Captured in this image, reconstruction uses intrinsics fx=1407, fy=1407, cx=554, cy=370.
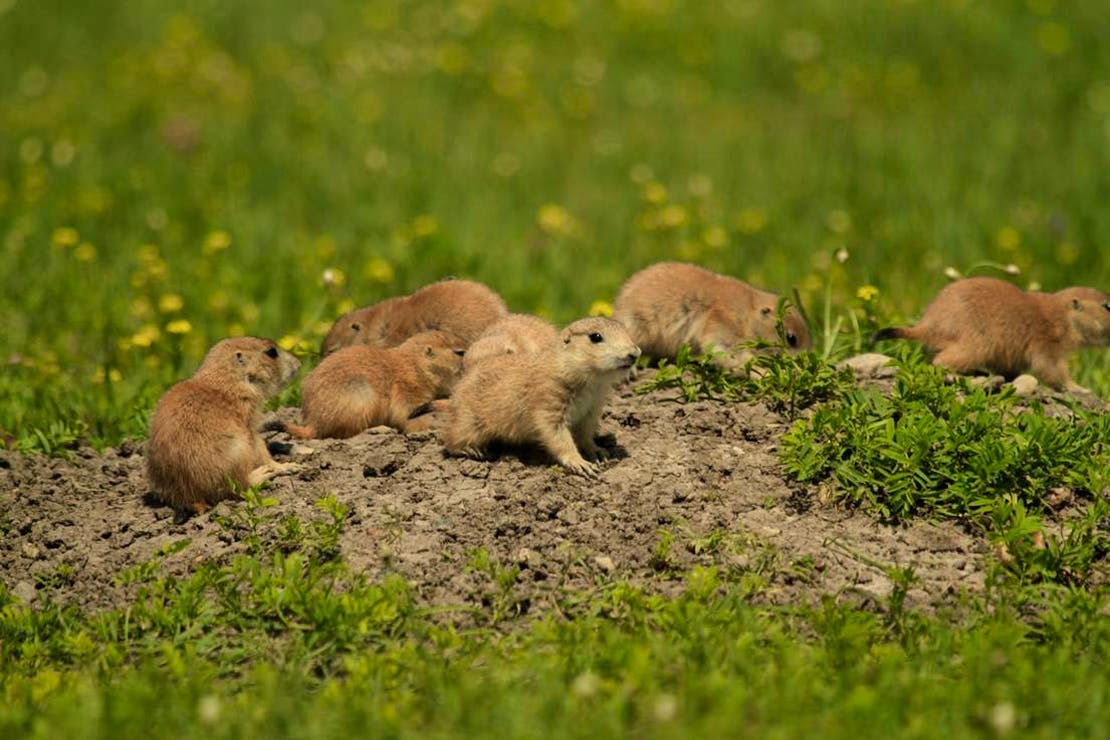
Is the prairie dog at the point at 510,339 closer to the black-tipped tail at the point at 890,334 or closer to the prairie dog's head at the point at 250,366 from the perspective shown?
the prairie dog's head at the point at 250,366

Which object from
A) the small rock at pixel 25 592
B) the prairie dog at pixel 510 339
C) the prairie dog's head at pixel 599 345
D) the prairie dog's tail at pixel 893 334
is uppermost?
the prairie dog's head at pixel 599 345

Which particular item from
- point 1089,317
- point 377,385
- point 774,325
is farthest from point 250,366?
point 1089,317

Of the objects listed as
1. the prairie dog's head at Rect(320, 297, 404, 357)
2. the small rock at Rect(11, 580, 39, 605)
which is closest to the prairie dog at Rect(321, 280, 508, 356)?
the prairie dog's head at Rect(320, 297, 404, 357)

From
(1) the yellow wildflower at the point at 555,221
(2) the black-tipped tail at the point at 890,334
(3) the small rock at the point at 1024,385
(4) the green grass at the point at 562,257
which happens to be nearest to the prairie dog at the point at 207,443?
(4) the green grass at the point at 562,257

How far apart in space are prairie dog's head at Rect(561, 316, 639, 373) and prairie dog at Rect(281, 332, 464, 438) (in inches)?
46.1

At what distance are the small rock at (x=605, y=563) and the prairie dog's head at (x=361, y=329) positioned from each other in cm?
282

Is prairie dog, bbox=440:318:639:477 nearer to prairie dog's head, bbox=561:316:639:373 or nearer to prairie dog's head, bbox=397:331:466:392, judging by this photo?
prairie dog's head, bbox=561:316:639:373

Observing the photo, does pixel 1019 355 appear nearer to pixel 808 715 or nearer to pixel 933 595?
pixel 933 595

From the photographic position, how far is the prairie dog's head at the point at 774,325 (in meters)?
8.21

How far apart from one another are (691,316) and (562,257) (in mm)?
2985

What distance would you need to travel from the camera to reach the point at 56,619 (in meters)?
6.00

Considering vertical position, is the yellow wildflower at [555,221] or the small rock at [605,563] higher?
the yellow wildflower at [555,221]

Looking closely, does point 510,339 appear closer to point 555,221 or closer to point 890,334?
point 890,334

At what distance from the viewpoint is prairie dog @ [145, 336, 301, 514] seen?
6.59 meters
